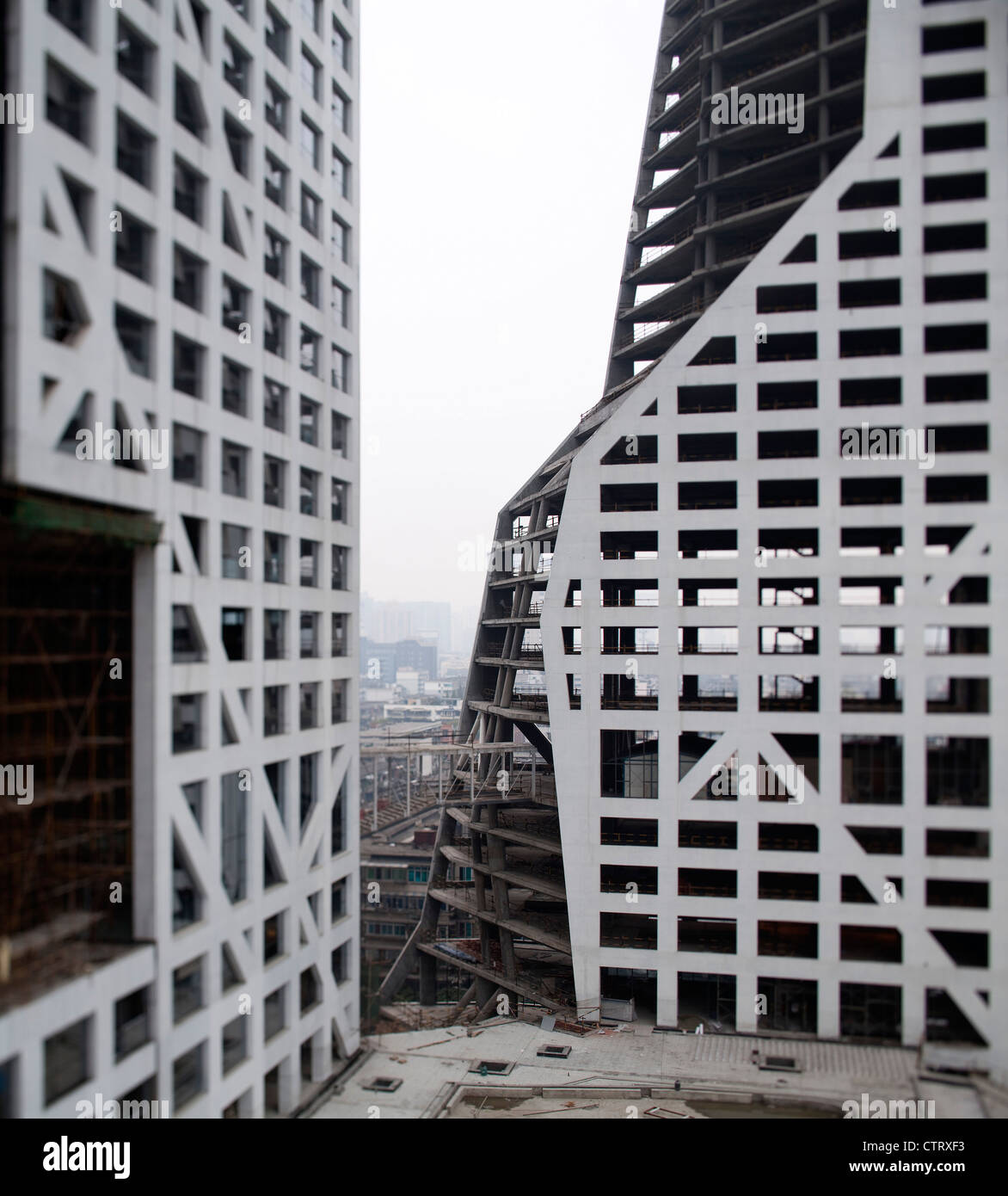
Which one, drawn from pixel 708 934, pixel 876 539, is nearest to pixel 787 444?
pixel 876 539

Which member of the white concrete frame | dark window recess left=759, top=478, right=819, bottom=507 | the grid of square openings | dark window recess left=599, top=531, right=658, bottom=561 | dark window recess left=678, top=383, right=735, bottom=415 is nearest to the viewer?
the grid of square openings

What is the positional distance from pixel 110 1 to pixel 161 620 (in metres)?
17.2

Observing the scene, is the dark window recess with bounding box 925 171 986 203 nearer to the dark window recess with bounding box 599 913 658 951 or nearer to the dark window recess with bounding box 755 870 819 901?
the dark window recess with bounding box 755 870 819 901

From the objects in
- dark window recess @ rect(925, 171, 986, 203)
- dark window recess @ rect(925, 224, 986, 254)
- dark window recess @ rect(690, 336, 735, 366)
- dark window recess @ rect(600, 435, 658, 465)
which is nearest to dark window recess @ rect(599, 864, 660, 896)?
dark window recess @ rect(600, 435, 658, 465)

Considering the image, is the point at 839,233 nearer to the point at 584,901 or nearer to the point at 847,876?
the point at 847,876

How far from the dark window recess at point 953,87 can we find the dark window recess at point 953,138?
1142 millimetres

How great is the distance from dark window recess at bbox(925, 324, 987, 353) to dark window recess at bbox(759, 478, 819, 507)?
770 centimetres

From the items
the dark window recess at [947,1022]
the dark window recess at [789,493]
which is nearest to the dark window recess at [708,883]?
the dark window recess at [947,1022]

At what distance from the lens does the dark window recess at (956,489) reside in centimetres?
3925

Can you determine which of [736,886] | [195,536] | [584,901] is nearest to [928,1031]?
[736,886]

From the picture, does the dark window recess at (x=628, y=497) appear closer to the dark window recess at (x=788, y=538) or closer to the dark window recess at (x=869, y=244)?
the dark window recess at (x=788, y=538)

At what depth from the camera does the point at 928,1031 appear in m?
37.7

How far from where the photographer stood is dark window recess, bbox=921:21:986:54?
3853 cm
